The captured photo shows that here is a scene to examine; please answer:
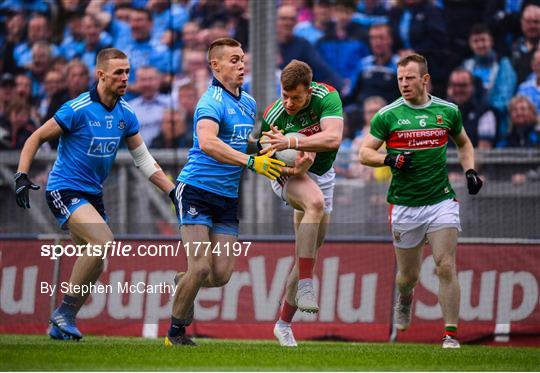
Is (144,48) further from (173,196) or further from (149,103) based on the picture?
(173,196)

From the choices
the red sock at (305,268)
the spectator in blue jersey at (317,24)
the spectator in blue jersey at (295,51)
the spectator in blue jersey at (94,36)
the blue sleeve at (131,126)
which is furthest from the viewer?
the spectator in blue jersey at (94,36)

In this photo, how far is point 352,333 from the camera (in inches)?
443

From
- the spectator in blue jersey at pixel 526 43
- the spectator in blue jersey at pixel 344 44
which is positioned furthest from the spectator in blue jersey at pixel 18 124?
the spectator in blue jersey at pixel 526 43

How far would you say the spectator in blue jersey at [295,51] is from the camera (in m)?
14.7

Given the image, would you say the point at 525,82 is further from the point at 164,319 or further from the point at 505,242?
the point at 164,319

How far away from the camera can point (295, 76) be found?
8.52 metres

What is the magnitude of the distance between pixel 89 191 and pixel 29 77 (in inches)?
239

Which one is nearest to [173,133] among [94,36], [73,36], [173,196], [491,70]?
[94,36]

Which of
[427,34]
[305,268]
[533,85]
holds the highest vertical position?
[427,34]

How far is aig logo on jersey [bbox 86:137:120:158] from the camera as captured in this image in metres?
9.43

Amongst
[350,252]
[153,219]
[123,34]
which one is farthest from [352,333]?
[123,34]

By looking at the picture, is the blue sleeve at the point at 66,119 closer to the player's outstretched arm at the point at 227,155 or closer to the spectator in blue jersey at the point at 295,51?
the player's outstretched arm at the point at 227,155

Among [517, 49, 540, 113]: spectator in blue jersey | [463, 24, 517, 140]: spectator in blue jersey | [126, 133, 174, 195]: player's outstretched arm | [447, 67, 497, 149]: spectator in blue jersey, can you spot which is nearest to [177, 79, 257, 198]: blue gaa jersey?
[126, 133, 174, 195]: player's outstretched arm

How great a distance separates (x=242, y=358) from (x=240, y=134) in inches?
79.0
